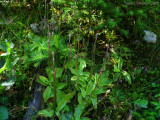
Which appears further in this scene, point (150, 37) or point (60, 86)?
point (150, 37)

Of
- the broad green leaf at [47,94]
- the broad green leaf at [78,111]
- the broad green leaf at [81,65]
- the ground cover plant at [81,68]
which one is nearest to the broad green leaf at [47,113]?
the ground cover plant at [81,68]

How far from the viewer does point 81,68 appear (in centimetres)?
208

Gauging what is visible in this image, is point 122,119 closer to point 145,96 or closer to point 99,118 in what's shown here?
point 99,118

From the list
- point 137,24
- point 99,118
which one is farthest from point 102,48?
point 99,118

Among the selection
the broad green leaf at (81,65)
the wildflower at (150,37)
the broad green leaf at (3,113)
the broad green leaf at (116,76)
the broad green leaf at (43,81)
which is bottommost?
the broad green leaf at (3,113)

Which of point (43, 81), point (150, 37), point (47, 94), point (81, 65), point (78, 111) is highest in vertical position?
point (150, 37)

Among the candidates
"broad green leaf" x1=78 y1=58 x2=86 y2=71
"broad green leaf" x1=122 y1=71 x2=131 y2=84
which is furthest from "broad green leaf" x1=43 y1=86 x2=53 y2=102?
"broad green leaf" x1=122 y1=71 x2=131 y2=84

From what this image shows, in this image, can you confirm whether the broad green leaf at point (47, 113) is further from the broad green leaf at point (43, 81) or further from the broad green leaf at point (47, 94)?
the broad green leaf at point (43, 81)

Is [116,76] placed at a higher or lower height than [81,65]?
lower

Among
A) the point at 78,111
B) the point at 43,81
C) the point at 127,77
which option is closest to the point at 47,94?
the point at 43,81

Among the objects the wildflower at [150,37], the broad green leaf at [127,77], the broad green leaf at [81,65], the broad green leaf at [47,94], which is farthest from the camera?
the wildflower at [150,37]

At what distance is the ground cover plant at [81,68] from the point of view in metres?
1.89

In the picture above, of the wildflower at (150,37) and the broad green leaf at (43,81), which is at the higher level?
the wildflower at (150,37)

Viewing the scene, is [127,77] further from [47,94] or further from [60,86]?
[47,94]
